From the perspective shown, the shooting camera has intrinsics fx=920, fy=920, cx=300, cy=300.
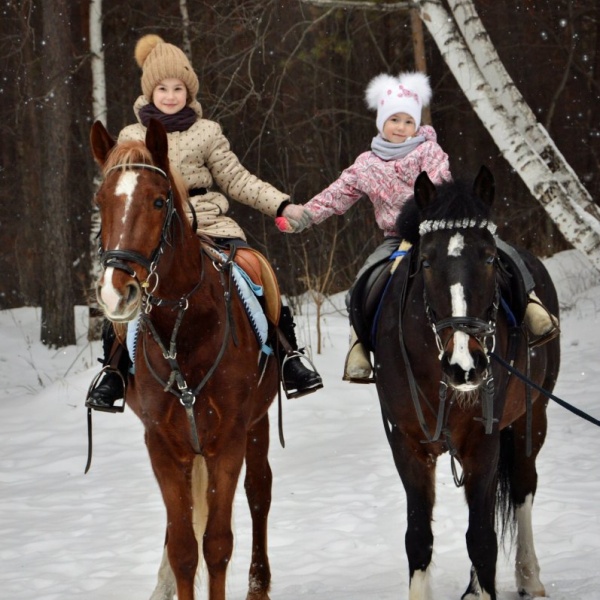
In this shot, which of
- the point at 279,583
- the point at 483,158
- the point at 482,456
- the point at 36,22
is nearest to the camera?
the point at 482,456

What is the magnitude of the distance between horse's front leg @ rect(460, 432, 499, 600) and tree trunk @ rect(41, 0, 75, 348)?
10.8 m

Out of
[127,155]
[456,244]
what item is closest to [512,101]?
[456,244]

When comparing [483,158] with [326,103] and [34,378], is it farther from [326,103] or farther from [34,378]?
[34,378]

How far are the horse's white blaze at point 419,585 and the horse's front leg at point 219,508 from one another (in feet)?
2.86

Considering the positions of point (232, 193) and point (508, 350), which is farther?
point (232, 193)

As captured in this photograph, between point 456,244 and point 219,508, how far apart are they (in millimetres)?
1574

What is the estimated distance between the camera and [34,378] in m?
13.3

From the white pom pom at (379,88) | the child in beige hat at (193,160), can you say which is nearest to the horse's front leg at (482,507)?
the child in beige hat at (193,160)

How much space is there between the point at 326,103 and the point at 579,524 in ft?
46.9

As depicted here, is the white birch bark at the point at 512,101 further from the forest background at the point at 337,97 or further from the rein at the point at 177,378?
the forest background at the point at 337,97

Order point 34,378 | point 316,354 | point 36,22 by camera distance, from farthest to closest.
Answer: point 36,22
point 34,378
point 316,354

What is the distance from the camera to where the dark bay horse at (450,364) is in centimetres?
366

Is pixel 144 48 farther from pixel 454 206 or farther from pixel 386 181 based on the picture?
pixel 454 206

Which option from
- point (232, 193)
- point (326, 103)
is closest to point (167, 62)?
point (232, 193)
